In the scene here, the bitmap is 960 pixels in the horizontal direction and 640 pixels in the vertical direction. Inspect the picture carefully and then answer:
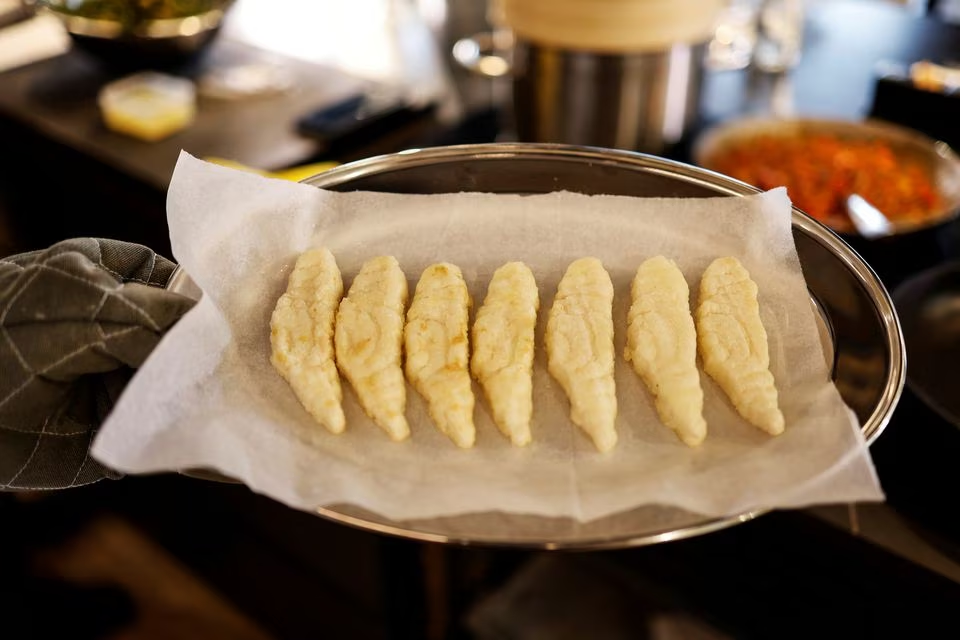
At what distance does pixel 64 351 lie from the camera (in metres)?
0.56

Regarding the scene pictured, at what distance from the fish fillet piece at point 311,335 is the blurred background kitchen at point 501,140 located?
0.56m

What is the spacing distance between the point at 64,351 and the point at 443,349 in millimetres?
284

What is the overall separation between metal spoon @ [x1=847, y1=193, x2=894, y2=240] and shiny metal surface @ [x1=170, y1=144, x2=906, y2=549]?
0.46 metres

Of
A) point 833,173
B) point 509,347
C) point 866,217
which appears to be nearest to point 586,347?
point 509,347

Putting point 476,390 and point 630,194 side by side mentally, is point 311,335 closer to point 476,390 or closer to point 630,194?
point 476,390

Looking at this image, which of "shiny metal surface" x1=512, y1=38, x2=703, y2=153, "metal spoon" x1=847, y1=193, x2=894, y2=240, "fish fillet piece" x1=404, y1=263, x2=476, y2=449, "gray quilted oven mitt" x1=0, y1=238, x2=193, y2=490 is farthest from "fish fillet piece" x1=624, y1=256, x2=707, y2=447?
"shiny metal surface" x1=512, y1=38, x2=703, y2=153

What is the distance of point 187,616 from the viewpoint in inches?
69.9

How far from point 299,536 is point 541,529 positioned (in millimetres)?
1085

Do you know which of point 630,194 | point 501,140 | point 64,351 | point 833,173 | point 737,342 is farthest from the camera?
point 501,140

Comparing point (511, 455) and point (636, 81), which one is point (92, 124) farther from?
point (511, 455)

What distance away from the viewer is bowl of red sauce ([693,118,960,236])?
1269 mm

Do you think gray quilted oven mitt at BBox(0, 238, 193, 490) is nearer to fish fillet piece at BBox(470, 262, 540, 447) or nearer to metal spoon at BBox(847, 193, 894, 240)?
fish fillet piece at BBox(470, 262, 540, 447)

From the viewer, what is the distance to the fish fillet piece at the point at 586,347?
24.2 inches

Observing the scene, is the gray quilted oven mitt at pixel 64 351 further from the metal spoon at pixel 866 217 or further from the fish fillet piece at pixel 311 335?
the metal spoon at pixel 866 217
